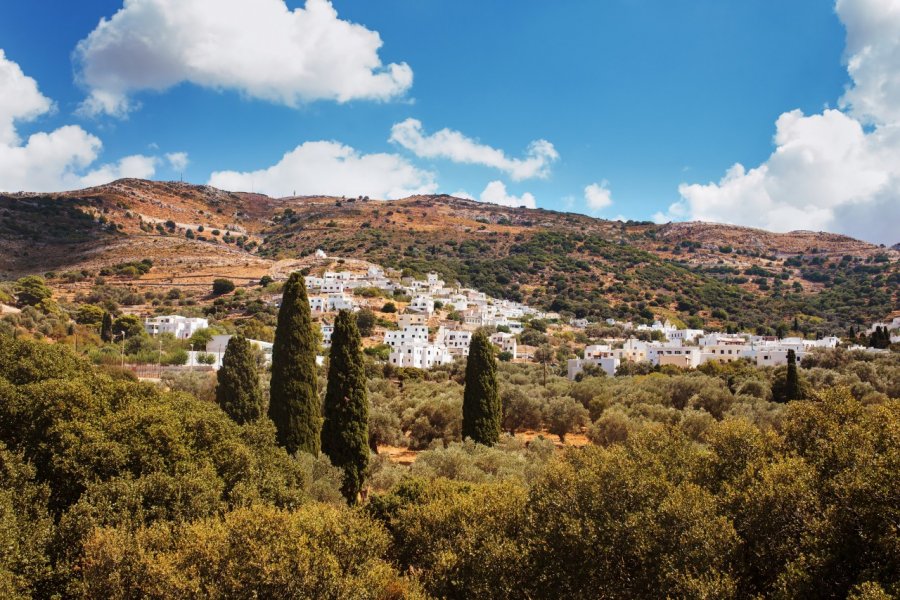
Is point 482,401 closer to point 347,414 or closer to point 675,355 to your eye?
point 347,414

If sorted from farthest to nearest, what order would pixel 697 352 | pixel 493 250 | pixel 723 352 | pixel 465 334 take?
pixel 493 250
pixel 465 334
pixel 723 352
pixel 697 352

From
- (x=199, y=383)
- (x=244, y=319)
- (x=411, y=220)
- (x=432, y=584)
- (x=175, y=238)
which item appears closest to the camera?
(x=432, y=584)

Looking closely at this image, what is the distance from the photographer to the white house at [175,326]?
52.8 metres

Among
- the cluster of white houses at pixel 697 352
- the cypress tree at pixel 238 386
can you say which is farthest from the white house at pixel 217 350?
the cluster of white houses at pixel 697 352

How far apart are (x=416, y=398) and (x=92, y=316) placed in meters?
34.2

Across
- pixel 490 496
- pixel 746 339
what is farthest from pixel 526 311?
pixel 490 496

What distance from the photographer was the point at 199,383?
2733 centimetres

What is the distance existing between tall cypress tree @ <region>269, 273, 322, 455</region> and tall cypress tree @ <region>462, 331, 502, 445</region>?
6.86 meters

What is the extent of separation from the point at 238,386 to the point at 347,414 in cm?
490

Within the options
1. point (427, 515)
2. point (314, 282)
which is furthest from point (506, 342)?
point (427, 515)

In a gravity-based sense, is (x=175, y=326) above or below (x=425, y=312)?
below

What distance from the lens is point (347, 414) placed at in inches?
732

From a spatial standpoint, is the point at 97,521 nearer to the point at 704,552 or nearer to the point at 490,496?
the point at 490,496

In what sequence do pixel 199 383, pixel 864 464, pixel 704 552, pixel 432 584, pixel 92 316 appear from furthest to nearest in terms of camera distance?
pixel 92 316, pixel 199 383, pixel 432 584, pixel 864 464, pixel 704 552
